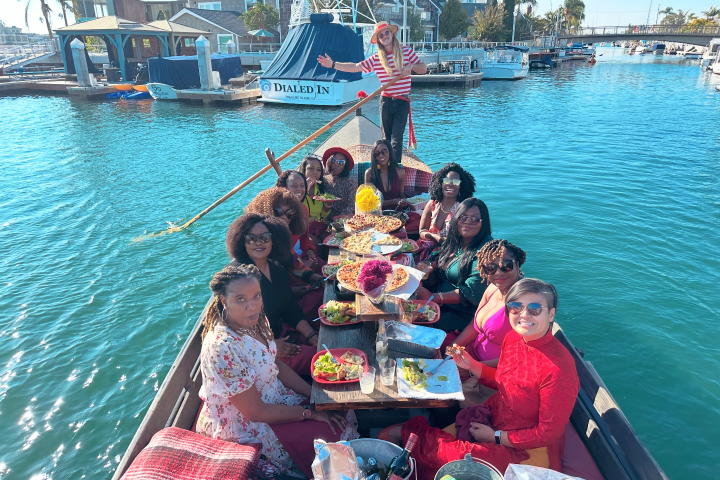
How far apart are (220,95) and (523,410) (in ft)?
99.0

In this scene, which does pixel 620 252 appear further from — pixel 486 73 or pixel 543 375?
pixel 486 73

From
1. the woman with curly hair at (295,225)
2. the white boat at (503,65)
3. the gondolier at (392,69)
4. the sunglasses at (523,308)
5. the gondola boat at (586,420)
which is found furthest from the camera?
the white boat at (503,65)

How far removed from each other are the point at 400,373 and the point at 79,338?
20.4 feet

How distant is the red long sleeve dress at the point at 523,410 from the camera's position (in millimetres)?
2709

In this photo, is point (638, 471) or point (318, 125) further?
point (318, 125)

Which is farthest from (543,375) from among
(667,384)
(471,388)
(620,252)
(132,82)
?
(132,82)

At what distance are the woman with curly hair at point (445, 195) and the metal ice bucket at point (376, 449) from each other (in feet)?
11.5

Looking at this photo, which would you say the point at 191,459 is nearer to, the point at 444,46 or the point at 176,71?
the point at 176,71

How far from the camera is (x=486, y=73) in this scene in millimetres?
45219

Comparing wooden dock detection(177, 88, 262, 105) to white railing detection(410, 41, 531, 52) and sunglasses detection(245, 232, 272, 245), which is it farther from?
sunglasses detection(245, 232, 272, 245)

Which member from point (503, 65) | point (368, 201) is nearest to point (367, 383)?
point (368, 201)

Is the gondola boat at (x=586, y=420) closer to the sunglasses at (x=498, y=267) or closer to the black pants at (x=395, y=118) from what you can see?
the sunglasses at (x=498, y=267)

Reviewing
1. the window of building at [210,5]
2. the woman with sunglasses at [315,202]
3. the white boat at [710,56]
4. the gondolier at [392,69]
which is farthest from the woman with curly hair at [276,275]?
the white boat at [710,56]

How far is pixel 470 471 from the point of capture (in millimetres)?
2494
